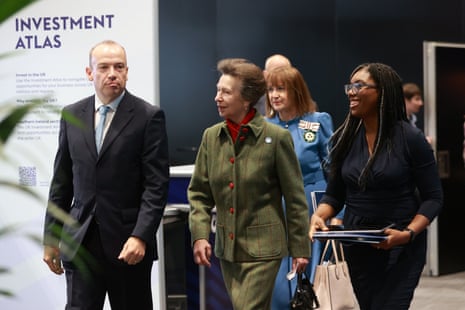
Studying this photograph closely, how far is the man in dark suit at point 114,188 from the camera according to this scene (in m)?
3.56

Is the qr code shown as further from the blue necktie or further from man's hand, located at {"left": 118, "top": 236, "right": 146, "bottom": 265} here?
man's hand, located at {"left": 118, "top": 236, "right": 146, "bottom": 265}

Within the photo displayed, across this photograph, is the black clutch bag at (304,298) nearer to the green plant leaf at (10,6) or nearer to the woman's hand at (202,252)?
the woman's hand at (202,252)

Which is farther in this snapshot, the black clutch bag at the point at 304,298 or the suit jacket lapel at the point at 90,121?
the black clutch bag at the point at 304,298

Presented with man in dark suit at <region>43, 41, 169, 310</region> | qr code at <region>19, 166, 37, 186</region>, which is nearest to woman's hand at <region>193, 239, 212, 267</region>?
man in dark suit at <region>43, 41, 169, 310</region>

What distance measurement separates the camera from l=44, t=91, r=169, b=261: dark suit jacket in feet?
11.7

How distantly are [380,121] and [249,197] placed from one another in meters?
0.61

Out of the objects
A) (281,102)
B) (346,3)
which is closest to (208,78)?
(346,3)

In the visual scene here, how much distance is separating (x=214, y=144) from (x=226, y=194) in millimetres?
221

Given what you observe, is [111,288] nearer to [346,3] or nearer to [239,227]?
[239,227]

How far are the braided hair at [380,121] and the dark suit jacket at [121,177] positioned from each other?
28.2 inches

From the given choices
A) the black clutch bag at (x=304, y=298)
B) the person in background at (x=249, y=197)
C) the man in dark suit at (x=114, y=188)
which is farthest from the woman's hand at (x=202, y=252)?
the black clutch bag at (x=304, y=298)

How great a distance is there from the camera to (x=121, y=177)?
359cm

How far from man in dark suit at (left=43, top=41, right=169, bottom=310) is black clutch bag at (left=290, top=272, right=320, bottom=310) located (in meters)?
0.62

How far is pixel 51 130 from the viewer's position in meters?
4.74
